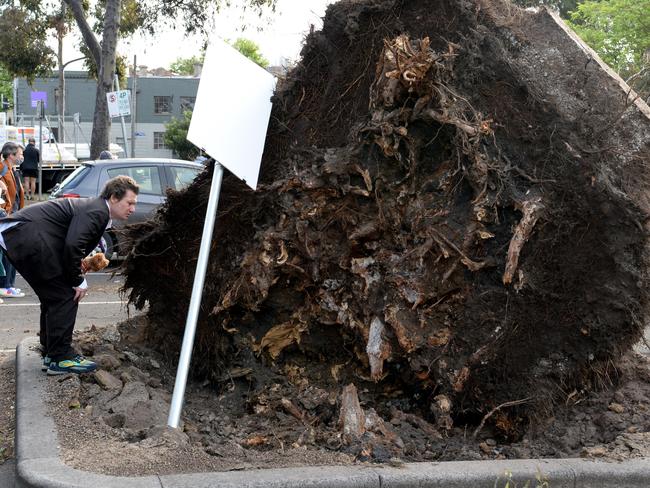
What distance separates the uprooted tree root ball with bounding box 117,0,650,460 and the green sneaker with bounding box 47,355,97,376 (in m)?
0.73

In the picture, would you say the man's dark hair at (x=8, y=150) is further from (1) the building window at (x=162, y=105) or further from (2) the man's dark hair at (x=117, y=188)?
(1) the building window at (x=162, y=105)

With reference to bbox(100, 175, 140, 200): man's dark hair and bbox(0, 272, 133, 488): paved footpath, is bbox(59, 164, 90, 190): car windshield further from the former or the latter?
bbox(100, 175, 140, 200): man's dark hair

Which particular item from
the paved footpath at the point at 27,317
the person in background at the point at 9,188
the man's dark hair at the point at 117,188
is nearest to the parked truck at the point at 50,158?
the paved footpath at the point at 27,317

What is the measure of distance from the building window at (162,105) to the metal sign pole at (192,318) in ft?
172

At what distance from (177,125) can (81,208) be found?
41.8 meters

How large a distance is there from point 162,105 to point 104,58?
36090 mm

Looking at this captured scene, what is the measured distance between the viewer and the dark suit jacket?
5.04 metres

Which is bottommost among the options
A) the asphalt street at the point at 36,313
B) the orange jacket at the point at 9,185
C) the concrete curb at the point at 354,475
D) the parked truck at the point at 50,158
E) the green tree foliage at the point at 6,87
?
the green tree foliage at the point at 6,87

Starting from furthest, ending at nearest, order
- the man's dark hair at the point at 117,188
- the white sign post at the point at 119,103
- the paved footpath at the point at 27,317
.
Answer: the white sign post at the point at 119,103, the paved footpath at the point at 27,317, the man's dark hair at the point at 117,188

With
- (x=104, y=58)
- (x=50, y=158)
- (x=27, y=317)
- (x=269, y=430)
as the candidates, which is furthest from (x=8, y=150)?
(x=50, y=158)

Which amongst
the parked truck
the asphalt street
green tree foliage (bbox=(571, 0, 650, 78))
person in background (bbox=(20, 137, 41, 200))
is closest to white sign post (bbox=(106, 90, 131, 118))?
person in background (bbox=(20, 137, 41, 200))

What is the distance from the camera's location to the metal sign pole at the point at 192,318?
4.24m

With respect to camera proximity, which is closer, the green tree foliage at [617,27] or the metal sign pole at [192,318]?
the metal sign pole at [192,318]

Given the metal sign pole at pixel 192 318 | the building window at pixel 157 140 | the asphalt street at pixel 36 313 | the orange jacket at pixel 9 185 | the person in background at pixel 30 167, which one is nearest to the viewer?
the metal sign pole at pixel 192 318
